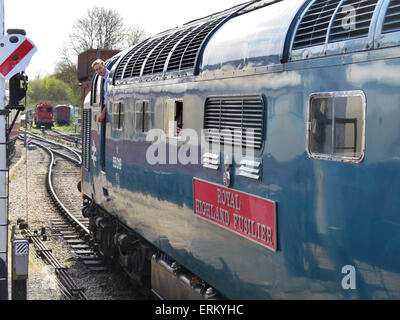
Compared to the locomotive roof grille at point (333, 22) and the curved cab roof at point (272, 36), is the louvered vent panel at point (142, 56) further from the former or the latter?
the locomotive roof grille at point (333, 22)

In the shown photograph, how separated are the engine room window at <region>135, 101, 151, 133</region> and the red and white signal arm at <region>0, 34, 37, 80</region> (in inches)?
66.9

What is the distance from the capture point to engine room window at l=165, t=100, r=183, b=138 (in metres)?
6.99

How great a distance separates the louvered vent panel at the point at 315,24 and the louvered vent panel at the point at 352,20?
0.36 feet

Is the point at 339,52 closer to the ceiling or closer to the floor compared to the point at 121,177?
closer to the ceiling

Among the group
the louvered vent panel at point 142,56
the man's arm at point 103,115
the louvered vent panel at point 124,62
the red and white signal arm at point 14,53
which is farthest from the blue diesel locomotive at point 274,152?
the man's arm at point 103,115

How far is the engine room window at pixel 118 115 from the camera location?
375 inches

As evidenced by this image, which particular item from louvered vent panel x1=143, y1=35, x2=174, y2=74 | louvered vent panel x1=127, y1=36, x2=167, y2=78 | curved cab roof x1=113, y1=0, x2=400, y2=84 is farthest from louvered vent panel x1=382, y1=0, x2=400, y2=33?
louvered vent panel x1=127, y1=36, x2=167, y2=78

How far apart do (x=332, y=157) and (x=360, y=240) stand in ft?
1.94

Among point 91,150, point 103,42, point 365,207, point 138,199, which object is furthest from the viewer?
point 103,42

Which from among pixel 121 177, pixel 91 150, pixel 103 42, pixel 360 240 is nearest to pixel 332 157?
pixel 360 240

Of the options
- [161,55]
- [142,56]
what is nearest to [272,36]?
[161,55]

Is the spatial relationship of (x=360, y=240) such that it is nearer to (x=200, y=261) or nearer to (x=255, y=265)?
(x=255, y=265)

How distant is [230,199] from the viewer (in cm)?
559

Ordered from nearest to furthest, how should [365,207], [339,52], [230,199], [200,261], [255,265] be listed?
[365,207], [339,52], [255,265], [230,199], [200,261]
